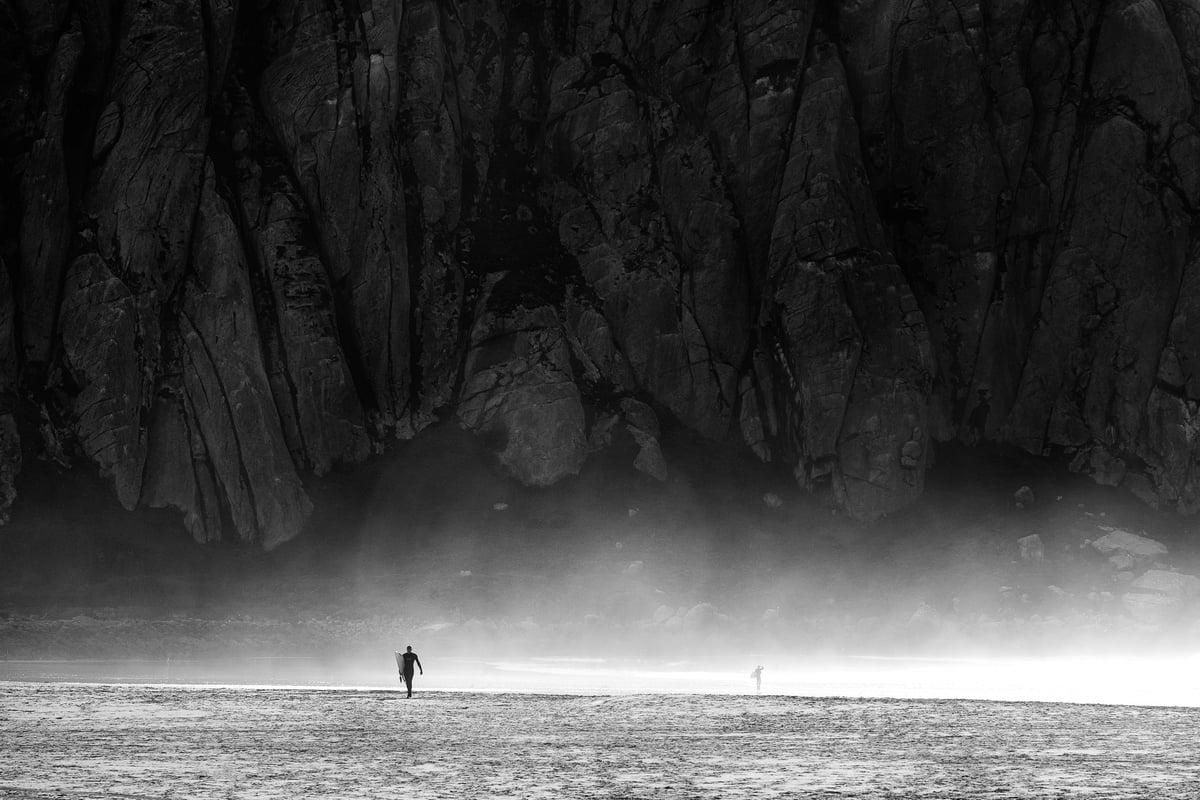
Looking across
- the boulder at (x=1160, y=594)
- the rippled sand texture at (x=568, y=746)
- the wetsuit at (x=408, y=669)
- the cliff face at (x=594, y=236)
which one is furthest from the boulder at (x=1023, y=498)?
the wetsuit at (x=408, y=669)

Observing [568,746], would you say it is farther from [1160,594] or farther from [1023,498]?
[1023,498]

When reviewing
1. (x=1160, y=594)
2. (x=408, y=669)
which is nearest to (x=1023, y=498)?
(x=1160, y=594)

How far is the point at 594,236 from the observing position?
89750mm

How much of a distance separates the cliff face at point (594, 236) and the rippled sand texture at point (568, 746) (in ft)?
115

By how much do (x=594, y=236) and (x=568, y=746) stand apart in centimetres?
6001

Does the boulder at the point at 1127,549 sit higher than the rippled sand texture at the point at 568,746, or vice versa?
the boulder at the point at 1127,549

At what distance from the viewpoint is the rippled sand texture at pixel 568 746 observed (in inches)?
1043

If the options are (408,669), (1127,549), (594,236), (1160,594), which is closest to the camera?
(408,669)

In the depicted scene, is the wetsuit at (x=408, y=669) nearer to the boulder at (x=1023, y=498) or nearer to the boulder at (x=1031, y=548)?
the boulder at (x=1031, y=548)

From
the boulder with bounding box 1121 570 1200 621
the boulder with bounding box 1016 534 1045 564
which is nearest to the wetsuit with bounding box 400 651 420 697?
the boulder with bounding box 1121 570 1200 621

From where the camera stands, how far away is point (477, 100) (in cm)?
9175

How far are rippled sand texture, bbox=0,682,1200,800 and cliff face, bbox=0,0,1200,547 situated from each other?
115 ft

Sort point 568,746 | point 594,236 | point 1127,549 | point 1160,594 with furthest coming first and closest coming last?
point 594,236, point 1127,549, point 1160,594, point 568,746

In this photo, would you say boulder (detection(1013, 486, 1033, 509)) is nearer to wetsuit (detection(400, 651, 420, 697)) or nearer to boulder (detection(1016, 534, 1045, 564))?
boulder (detection(1016, 534, 1045, 564))
